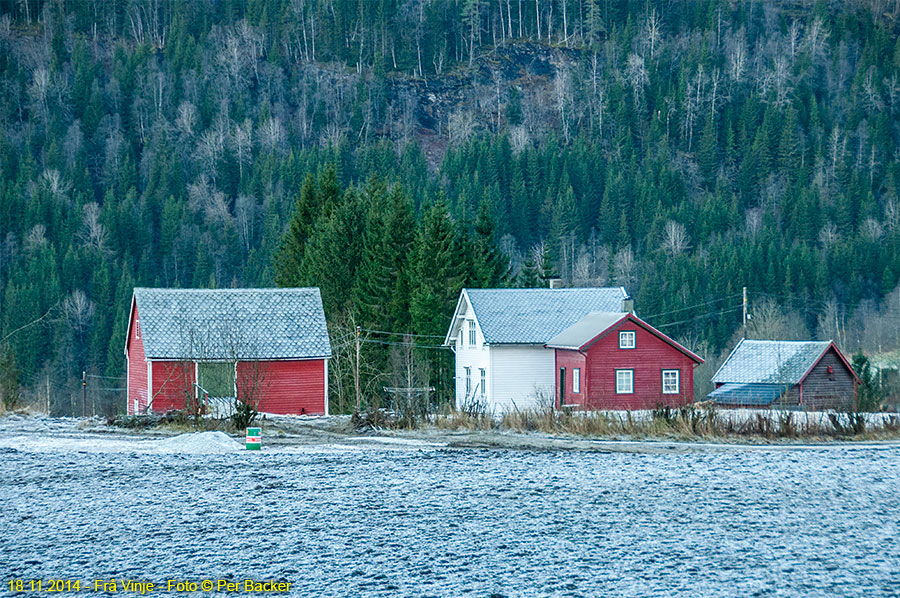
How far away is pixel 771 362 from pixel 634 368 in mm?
14099

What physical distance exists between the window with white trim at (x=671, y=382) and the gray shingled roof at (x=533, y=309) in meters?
4.94

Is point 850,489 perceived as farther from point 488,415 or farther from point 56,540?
point 488,415

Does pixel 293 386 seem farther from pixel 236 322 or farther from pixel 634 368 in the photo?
pixel 634 368

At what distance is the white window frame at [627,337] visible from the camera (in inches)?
1822

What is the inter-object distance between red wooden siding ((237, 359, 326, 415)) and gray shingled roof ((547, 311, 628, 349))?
10138 mm

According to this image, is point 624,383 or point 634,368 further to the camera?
point 634,368

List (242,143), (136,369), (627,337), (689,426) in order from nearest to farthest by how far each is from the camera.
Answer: (689,426)
(136,369)
(627,337)
(242,143)

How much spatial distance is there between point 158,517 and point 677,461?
10003 millimetres

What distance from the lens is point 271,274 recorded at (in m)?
118

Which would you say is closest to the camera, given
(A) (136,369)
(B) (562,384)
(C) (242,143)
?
(A) (136,369)

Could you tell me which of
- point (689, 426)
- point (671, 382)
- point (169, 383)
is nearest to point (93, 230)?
point (169, 383)

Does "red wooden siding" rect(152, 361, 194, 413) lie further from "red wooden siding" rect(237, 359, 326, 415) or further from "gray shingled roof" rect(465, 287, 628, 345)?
"gray shingled roof" rect(465, 287, 628, 345)

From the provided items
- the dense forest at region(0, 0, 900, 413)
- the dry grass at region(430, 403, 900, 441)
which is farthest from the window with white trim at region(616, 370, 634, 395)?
the dry grass at region(430, 403, 900, 441)

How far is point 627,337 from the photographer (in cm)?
4638
